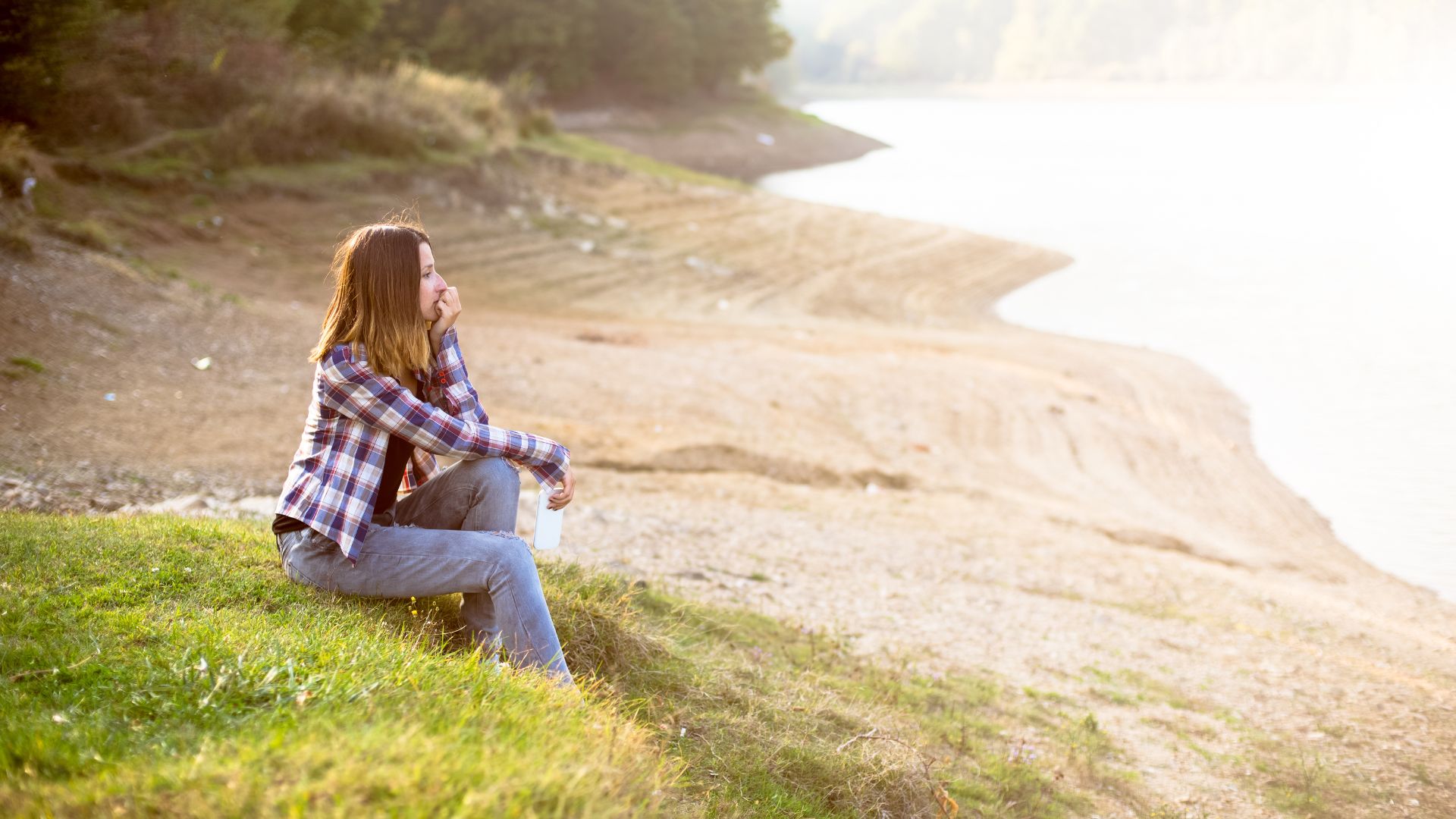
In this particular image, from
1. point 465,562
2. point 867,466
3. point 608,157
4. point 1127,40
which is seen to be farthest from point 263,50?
point 1127,40

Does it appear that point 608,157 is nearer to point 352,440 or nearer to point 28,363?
point 28,363

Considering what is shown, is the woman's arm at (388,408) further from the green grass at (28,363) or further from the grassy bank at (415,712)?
the green grass at (28,363)

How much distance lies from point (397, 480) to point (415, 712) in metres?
1.30

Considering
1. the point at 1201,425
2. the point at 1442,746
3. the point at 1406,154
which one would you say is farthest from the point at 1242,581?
the point at 1406,154

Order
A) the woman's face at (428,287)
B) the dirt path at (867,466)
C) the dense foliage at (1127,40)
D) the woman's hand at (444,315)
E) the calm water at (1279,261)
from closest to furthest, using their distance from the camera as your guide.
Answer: the woman's face at (428,287) → the woman's hand at (444,315) → the dirt path at (867,466) → the calm water at (1279,261) → the dense foliage at (1127,40)

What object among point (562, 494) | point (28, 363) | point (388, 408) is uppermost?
point (388, 408)

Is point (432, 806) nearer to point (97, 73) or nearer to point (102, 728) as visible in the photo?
point (102, 728)

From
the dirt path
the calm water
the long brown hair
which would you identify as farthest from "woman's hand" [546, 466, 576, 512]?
the calm water

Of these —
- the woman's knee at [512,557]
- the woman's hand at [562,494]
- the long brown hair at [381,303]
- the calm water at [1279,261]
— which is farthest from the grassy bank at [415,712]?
the calm water at [1279,261]

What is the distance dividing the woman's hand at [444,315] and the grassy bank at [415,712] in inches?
36.1

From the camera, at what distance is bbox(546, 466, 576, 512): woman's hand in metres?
3.65

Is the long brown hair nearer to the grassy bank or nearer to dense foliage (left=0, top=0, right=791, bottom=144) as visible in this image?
the grassy bank

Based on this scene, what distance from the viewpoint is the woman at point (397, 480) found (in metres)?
3.24

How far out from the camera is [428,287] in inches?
137
